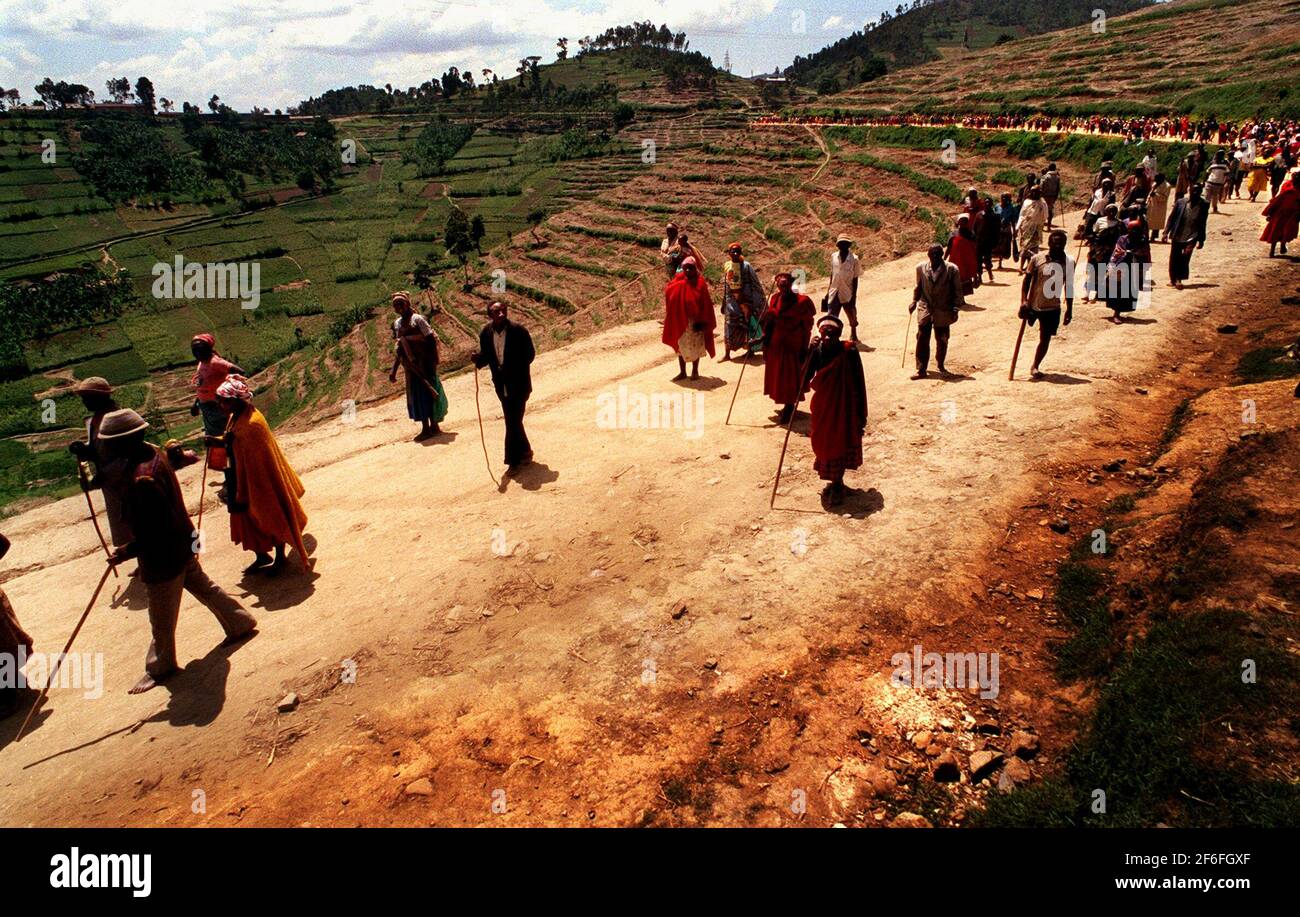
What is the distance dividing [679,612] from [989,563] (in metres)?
2.78

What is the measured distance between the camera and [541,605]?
20.4ft

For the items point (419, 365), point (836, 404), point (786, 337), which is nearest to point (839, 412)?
point (836, 404)

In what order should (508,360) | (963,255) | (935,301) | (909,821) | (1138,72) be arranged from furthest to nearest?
1. (1138,72)
2. (963,255)
3. (935,301)
4. (508,360)
5. (909,821)

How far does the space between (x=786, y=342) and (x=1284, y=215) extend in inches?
476

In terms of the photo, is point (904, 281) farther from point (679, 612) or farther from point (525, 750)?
point (525, 750)

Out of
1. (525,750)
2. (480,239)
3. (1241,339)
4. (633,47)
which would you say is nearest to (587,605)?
(525,750)

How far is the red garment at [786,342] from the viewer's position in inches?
345

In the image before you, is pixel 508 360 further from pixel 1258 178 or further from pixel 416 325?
pixel 1258 178

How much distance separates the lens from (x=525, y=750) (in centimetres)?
468

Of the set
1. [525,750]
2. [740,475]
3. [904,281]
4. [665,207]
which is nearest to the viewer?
[525,750]

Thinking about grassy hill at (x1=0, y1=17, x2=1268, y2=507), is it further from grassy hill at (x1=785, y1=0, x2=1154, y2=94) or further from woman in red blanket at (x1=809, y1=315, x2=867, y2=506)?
grassy hill at (x1=785, y1=0, x2=1154, y2=94)

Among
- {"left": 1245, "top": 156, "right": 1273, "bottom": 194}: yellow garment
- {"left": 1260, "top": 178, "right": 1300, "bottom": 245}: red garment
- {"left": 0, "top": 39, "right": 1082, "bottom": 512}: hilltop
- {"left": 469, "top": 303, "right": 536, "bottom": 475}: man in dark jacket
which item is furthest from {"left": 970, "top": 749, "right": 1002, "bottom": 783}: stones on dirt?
{"left": 1245, "top": 156, "right": 1273, "bottom": 194}: yellow garment
